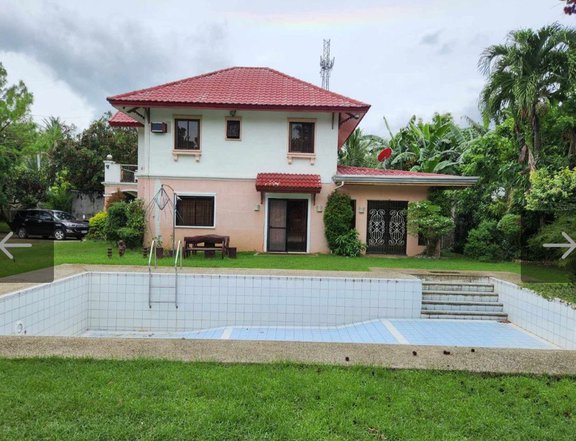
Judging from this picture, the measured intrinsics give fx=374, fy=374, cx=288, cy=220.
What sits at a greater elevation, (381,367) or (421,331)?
(381,367)

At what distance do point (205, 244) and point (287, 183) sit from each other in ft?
12.9

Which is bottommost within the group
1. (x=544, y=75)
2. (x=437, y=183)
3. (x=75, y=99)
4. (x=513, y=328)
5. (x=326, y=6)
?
(x=513, y=328)

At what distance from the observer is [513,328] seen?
8586 millimetres

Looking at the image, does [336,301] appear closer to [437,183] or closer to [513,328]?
[513,328]

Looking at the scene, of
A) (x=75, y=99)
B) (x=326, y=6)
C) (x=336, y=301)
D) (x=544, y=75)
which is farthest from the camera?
(x=75, y=99)

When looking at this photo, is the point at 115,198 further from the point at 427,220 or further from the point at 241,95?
the point at 427,220

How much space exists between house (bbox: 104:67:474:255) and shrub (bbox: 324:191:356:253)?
1.50 ft

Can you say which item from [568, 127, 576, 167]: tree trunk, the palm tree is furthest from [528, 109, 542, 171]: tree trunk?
[568, 127, 576, 167]: tree trunk

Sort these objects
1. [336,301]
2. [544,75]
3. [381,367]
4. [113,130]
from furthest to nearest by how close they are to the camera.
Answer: [113,130] → [544,75] → [336,301] → [381,367]

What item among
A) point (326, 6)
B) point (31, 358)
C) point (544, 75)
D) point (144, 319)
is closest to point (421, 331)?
point (144, 319)

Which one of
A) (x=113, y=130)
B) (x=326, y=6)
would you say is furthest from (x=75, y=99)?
(x=326, y=6)

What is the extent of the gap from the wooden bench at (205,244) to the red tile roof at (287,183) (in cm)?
265

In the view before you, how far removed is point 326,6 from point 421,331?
415 inches

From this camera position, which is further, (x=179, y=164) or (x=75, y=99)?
(x=75, y=99)
